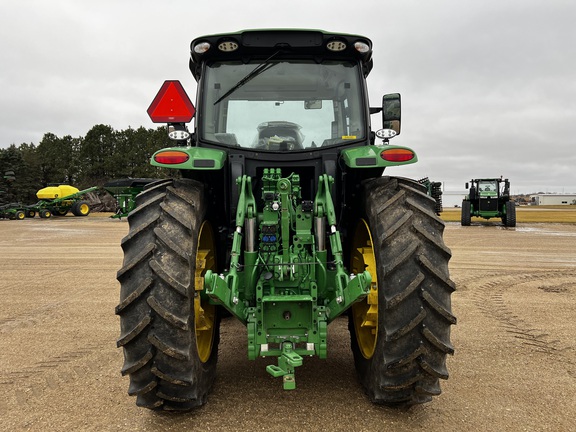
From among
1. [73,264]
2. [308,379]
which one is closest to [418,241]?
[308,379]

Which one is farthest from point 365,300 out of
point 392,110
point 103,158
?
point 103,158

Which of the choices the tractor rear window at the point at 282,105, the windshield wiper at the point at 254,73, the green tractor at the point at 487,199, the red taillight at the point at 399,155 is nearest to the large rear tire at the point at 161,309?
the tractor rear window at the point at 282,105

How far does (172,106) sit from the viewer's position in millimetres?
3469

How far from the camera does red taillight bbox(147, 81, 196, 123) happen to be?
3.42m

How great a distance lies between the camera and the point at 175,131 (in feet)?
11.4

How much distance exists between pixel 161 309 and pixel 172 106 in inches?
67.6

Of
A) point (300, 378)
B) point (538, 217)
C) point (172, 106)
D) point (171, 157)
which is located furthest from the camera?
point (538, 217)

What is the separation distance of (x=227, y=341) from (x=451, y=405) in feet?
7.12

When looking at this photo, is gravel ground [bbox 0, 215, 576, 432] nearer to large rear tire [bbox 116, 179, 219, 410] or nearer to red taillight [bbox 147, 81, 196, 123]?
large rear tire [bbox 116, 179, 219, 410]

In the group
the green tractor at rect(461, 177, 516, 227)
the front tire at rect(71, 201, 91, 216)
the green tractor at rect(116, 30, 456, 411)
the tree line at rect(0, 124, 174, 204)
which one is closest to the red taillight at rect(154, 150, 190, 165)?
the green tractor at rect(116, 30, 456, 411)

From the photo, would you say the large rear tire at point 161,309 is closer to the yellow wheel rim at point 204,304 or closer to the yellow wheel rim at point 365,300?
the yellow wheel rim at point 204,304

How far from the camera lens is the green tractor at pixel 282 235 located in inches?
100

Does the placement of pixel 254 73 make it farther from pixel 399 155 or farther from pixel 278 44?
pixel 399 155

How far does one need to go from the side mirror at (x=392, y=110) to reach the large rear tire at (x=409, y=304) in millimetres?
1144
